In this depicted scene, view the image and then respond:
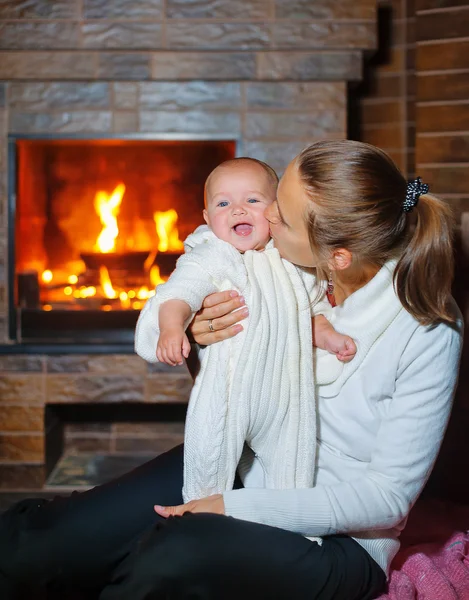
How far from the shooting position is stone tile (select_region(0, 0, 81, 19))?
227 cm

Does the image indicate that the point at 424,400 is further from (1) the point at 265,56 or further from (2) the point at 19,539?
(1) the point at 265,56

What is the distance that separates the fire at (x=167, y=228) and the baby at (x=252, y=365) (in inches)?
47.9

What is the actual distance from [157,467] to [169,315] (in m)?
0.34

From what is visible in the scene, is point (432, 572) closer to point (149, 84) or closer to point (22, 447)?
point (22, 447)

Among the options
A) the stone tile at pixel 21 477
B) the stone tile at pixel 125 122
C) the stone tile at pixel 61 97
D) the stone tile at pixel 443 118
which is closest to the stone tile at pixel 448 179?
the stone tile at pixel 443 118

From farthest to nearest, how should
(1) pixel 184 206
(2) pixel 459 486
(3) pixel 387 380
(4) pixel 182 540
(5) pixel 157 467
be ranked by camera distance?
(1) pixel 184 206
(2) pixel 459 486
(5) pixel 157 467
(3) pixel 387 380
(4) pixel 182 540

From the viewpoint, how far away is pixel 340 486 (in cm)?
116

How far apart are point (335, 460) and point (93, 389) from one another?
1.34 m

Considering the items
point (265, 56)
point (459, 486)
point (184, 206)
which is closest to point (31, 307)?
point (184, 206)

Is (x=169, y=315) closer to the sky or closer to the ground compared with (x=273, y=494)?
closer to the sky

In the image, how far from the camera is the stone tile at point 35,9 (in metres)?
2.27

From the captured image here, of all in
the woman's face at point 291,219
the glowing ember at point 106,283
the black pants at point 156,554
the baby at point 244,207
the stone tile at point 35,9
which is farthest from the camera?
the glowing ember at point 106,283

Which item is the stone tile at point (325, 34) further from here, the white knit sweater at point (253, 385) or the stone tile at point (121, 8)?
the white knit sweater at point (253, 385)

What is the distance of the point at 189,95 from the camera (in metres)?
2.37
